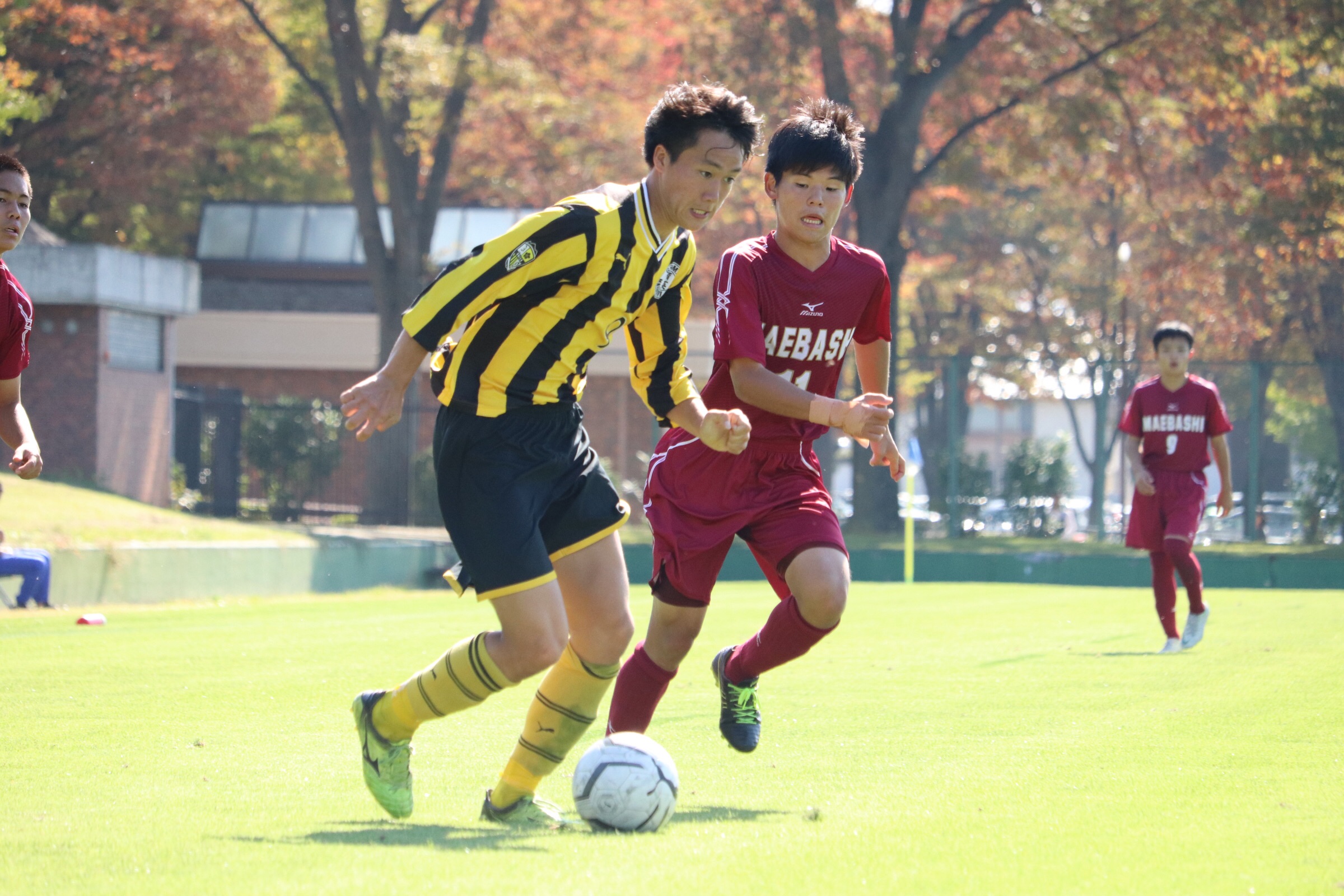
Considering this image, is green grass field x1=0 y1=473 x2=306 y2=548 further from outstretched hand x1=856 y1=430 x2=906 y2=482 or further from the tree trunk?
the tree trunk

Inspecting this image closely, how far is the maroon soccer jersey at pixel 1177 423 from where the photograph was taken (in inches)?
416

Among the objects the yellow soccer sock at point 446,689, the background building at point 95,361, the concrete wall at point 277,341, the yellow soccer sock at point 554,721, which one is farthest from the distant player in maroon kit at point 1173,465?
the concrete wall at point 277,341

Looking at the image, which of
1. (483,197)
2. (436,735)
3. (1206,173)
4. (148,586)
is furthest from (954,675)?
(483,197)

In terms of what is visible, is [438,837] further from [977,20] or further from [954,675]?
[977,20]

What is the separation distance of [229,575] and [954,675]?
33.1ft

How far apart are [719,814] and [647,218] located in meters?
1.83

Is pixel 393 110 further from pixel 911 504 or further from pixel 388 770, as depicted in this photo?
pixel 388 770

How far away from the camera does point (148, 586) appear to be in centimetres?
1546

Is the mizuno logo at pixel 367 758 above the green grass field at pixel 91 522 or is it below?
below

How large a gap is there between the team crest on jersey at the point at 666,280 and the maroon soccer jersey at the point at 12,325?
3.15 meters

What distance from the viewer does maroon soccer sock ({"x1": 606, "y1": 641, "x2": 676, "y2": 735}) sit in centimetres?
541

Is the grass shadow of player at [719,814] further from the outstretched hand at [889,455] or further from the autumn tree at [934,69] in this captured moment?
the autumn tree at [934,69]

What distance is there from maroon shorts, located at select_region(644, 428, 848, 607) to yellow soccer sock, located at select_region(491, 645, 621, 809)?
2.21 ft

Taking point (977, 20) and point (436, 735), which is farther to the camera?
point (977, 20)
